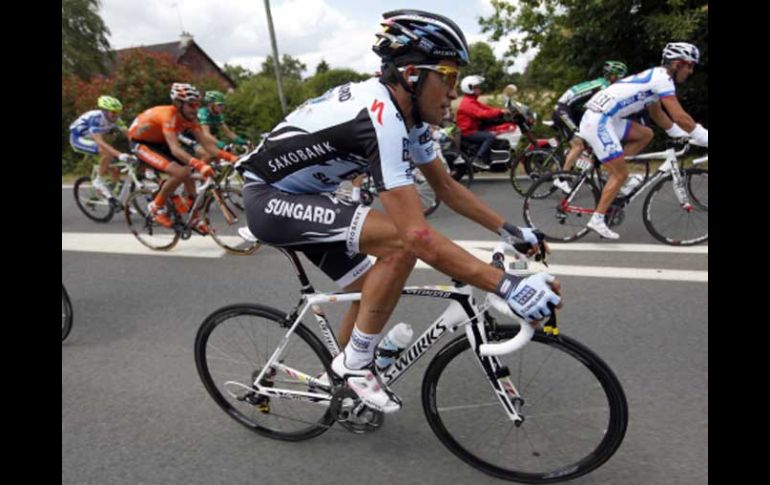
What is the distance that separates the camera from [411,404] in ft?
9.71

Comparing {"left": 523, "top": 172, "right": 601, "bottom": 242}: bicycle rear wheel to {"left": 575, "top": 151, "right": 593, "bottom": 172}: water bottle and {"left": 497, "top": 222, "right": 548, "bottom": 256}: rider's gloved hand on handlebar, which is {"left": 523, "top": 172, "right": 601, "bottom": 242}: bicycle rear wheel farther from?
{"left": 497, "top": 222, "right": 548, "bottom": 256}: rider's gloved hand on handlebar

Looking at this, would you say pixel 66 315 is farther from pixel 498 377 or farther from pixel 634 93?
pixel 634 93

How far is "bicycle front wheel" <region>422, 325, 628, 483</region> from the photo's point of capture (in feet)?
7.06

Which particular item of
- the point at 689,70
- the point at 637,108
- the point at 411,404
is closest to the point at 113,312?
the point at 411,404

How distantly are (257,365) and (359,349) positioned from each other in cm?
79

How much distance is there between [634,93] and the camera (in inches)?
212

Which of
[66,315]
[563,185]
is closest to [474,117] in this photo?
[563,185]

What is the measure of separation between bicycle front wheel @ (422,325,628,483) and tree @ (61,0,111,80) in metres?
31.2

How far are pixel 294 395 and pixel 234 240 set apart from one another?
419cm

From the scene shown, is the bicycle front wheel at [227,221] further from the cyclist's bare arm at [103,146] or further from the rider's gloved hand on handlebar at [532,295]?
the rider's gloved hand on handlebar at [532,295]

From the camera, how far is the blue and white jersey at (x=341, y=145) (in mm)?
1959

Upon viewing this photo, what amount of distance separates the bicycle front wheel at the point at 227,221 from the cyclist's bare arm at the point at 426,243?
13.9 ft

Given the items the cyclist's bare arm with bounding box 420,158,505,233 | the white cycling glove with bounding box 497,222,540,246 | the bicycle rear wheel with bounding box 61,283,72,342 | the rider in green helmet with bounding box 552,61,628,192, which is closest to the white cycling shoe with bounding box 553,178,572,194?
the rider in green helmet with bounding box 552,61,628,192
